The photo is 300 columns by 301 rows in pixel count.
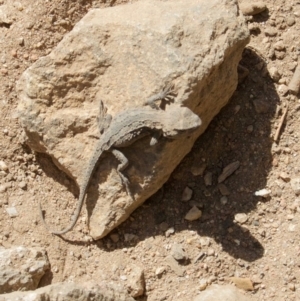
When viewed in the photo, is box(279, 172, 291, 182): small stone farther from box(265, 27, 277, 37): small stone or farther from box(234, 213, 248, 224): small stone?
box(265, 27, 277, 37): small stone

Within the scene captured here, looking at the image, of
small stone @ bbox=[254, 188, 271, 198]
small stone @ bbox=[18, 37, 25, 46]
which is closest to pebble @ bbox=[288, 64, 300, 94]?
small stone @ bbox=[254, 188, 271, 198]

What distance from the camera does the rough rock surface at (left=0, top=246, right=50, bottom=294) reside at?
16.4 ft

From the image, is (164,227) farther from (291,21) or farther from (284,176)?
(291,21)

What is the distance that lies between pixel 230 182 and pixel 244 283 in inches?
38.3

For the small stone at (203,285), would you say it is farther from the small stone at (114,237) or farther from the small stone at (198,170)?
the small stone at (198,170)

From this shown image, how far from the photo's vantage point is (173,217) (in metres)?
5.57

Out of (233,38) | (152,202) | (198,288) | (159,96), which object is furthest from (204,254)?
(233,38)

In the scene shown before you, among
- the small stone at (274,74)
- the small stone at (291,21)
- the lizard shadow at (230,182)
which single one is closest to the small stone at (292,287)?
the lizard shadow at (230,182)

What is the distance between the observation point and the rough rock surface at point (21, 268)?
4.99m

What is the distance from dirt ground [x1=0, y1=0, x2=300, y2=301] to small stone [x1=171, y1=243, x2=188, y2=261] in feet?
0.17

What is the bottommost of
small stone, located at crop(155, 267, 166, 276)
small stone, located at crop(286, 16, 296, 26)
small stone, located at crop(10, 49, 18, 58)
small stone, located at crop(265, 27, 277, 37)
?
small stone, located at crop(155, 267, 166, 276)

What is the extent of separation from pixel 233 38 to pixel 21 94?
2060 millimetres

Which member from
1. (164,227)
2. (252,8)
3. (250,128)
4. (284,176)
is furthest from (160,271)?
(252,8)

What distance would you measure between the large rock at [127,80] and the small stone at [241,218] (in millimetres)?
779
